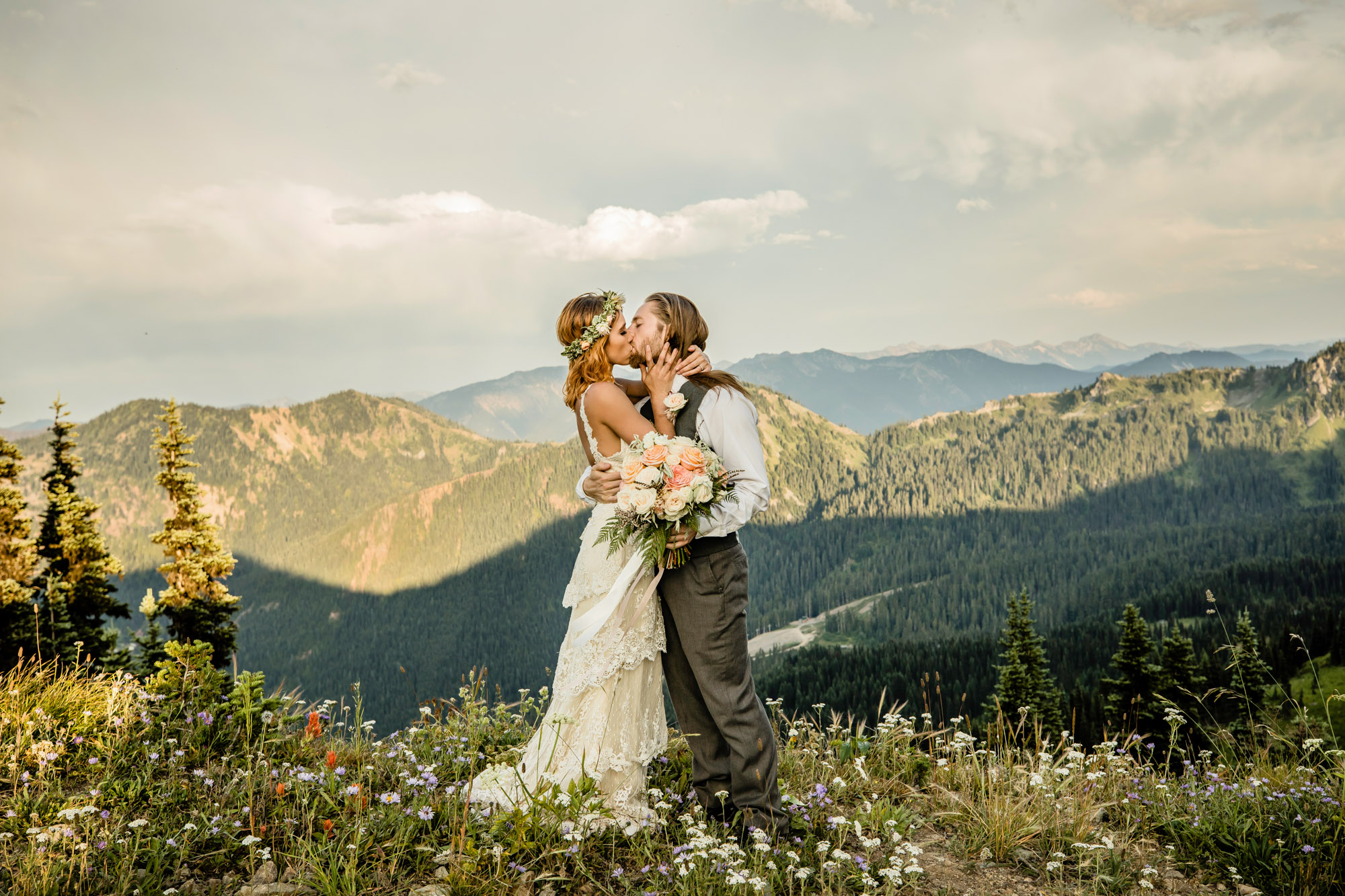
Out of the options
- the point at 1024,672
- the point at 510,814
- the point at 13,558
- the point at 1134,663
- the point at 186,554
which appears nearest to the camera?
the point at 510,814

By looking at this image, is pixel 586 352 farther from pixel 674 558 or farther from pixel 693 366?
pixel 674 558

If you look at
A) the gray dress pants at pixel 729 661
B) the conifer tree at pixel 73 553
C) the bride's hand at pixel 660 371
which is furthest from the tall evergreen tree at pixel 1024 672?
the conifer tree at pixel 73 553

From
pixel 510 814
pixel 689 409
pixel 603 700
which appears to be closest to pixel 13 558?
pixel 510 814

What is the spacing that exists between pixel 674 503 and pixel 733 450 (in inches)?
25.8

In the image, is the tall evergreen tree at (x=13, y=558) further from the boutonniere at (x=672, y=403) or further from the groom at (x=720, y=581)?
the boutonniere at (x=672, y=403)

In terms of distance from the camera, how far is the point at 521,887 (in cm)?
394

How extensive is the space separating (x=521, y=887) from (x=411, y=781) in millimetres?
939

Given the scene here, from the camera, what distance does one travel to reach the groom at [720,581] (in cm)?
448

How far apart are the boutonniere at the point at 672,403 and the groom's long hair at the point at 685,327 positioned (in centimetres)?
25

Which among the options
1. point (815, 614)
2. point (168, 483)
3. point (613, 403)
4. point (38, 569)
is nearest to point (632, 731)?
point (613, 403)

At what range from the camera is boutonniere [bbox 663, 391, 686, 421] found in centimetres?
436

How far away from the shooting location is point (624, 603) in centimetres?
469

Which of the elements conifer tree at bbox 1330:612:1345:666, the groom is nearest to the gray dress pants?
the groom

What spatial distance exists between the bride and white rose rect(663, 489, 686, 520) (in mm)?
667
